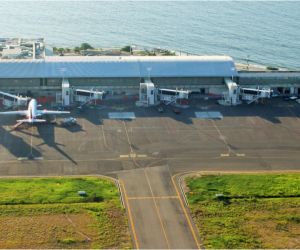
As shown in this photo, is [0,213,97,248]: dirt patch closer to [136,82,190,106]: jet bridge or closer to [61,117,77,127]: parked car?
[61,117,77,127]: parked car

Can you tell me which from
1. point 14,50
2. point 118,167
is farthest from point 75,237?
point 14,50

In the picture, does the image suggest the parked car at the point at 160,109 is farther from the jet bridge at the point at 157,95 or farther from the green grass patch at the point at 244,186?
the green grass patch at the point at 244,186

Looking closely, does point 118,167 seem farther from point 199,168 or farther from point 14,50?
point 14,50

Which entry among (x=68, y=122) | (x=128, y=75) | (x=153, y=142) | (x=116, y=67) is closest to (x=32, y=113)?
(x=68, y=122)

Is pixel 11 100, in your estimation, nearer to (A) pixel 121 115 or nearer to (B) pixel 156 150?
(A) pixel 121 115

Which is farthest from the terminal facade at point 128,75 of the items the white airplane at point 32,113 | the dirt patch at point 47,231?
the dirt patch at point 47,231
